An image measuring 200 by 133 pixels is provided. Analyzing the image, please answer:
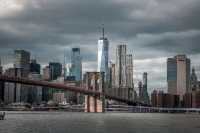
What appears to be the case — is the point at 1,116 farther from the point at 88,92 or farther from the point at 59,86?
the point at 88,92

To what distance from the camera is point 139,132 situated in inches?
2840

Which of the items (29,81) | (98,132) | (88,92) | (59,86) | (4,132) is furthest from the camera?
(88,92)

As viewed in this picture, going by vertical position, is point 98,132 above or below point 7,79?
below

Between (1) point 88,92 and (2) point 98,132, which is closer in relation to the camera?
(2) point 98,132

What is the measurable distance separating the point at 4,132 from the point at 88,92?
13047 cm

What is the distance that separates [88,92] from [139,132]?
412ft

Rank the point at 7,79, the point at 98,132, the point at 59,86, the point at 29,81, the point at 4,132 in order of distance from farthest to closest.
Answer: the point at 59,86 → the point at 29,81 → the point at 7,79 → the point at 98,132 → the point at 4,132

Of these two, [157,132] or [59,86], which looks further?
[59,86]

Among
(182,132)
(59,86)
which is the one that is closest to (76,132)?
(182,132)

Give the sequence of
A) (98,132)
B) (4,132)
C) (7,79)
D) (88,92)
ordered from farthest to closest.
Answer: (88,92) → (7,79) → (98,132) → (4,132)

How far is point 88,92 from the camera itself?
19725 centimetres

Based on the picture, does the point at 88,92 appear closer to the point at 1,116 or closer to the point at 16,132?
the point at 1,116

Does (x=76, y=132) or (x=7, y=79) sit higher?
(x=7, y=79)

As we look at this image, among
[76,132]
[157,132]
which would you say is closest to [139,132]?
[157,132]
